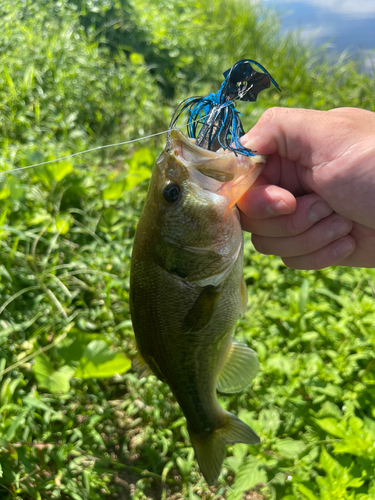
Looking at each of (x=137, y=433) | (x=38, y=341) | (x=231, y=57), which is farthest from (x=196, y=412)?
(x=231, y=57)

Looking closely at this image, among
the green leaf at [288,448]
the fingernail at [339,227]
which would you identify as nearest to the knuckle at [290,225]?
the fingernail at [339,227]

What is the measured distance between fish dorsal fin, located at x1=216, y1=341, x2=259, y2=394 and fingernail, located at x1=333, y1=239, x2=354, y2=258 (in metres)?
0.70

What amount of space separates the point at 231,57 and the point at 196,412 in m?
7.12

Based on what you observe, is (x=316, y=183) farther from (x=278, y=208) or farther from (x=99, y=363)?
(x=99, y=363)

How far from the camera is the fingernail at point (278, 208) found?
1.65 metres

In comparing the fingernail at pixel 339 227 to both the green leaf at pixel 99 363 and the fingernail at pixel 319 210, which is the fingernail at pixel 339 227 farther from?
the green leaf at pixel 99 363

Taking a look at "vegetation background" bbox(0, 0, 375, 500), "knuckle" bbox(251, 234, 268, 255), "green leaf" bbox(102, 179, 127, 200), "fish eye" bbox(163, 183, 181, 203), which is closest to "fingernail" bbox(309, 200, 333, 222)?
"knuckle" bbox(251, 234, 268, 255)

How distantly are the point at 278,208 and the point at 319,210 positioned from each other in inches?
11.6

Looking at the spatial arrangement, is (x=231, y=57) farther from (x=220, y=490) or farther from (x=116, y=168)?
(x=220, y=490)

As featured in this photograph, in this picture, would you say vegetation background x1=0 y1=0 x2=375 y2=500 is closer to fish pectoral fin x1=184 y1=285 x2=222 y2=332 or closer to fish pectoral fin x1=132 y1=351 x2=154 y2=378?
fish pectoral fin x1=132 y1=351 x2=154 y2=378

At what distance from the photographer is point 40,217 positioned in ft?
10.5

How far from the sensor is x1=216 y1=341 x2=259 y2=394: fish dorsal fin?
1.98 m

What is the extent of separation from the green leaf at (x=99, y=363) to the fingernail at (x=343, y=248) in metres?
1.48

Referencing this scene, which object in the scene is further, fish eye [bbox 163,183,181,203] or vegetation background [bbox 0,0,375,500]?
vegetation background [bbox 0,0,375,500]
